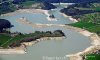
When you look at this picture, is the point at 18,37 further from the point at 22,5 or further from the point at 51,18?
the point at 22,5

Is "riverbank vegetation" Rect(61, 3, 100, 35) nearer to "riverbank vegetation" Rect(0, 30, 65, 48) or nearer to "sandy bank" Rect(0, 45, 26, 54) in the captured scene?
"riverbank vegetation" Rect(0, 30, 65, 48)

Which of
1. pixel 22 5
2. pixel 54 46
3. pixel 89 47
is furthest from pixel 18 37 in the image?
pixel 22 5

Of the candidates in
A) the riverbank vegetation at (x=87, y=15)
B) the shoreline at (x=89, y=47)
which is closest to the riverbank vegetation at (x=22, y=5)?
the riverbank vegetation at (x=87, y=15)

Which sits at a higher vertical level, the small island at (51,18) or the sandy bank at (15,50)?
the sandy bank at (15,50)

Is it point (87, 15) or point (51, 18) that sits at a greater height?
point (87, 15)

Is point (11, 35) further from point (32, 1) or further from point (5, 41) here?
point (32, 1)

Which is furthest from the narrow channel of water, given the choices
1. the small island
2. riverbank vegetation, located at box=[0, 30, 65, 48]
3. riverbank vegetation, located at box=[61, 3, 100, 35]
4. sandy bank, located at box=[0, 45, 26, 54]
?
the small island

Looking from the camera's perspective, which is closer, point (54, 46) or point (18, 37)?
point (54, 46)

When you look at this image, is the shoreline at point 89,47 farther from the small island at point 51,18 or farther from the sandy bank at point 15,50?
the small island at point 51,18
